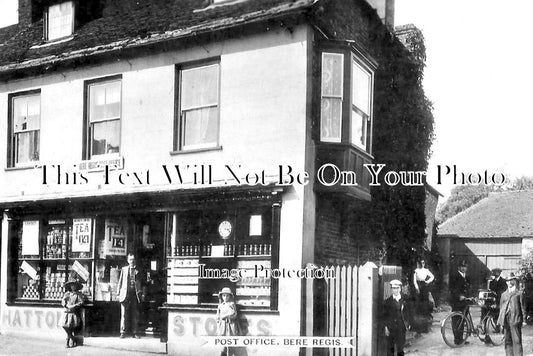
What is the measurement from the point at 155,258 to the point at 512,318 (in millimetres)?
7240

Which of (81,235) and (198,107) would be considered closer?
(198,107)

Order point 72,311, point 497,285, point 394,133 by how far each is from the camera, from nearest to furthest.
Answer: point 72,311 < point 497,285 < point 394,133

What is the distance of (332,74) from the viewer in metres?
11.5

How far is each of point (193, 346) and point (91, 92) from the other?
6.04 meters

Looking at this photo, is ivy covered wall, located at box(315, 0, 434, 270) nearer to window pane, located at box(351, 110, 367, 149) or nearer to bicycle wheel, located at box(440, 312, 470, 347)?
window pane, located at box(351, 110, 367, 149)

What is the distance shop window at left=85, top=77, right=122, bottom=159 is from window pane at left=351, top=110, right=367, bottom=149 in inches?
198

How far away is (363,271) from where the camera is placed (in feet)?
31.6

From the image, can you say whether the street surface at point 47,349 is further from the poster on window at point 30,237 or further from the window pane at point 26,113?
the window pane at point 26,113

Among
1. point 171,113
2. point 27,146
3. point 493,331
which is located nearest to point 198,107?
point 171,113

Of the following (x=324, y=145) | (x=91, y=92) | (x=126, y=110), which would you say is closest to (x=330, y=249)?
(x=324, y=145)

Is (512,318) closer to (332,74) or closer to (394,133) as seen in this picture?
(394,133)

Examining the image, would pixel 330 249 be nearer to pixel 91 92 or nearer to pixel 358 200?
pixel 358 200

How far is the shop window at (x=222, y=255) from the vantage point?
11336 millimetres

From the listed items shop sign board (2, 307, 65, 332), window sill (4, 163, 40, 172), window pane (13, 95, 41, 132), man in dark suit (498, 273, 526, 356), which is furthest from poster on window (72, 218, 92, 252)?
man in dark suit (498, 273, 526, 356)
